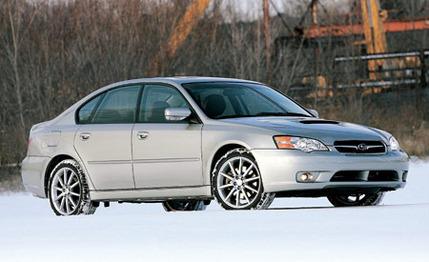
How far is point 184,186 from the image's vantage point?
12.2m

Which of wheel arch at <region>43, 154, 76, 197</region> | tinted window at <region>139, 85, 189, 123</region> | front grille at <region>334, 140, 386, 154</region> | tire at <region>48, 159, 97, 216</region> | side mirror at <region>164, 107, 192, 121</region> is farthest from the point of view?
wheel arch at <region>43, 154, 76, 197</region>

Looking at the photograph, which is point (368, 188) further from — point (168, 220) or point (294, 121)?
point (168, 220)

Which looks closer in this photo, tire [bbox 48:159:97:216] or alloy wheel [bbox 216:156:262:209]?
alloy wheel [bbox 216:156:262:209]

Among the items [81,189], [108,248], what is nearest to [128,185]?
[81,189]

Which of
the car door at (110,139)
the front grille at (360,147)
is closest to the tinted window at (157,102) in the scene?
the car door at (110,139)

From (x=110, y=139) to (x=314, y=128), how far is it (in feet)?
6.72

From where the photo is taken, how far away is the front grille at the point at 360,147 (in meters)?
11.9

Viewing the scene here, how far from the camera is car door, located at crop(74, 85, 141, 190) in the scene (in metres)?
12.7

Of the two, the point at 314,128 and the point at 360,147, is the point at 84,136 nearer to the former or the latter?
the point at 314,128

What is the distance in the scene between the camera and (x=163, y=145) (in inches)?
488

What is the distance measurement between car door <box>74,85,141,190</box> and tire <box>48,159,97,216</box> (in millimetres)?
145

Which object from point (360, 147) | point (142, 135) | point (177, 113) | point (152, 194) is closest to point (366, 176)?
point (360, 147)

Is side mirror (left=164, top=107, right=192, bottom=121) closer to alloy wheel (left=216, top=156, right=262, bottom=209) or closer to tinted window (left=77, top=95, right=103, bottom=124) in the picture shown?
alloy wheel (left=216, top=156, right=262, bottom=209)

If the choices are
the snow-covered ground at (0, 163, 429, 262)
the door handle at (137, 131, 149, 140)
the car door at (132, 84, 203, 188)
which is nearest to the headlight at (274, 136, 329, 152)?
the snow-covered ground at (0, 163, 429, 262)
